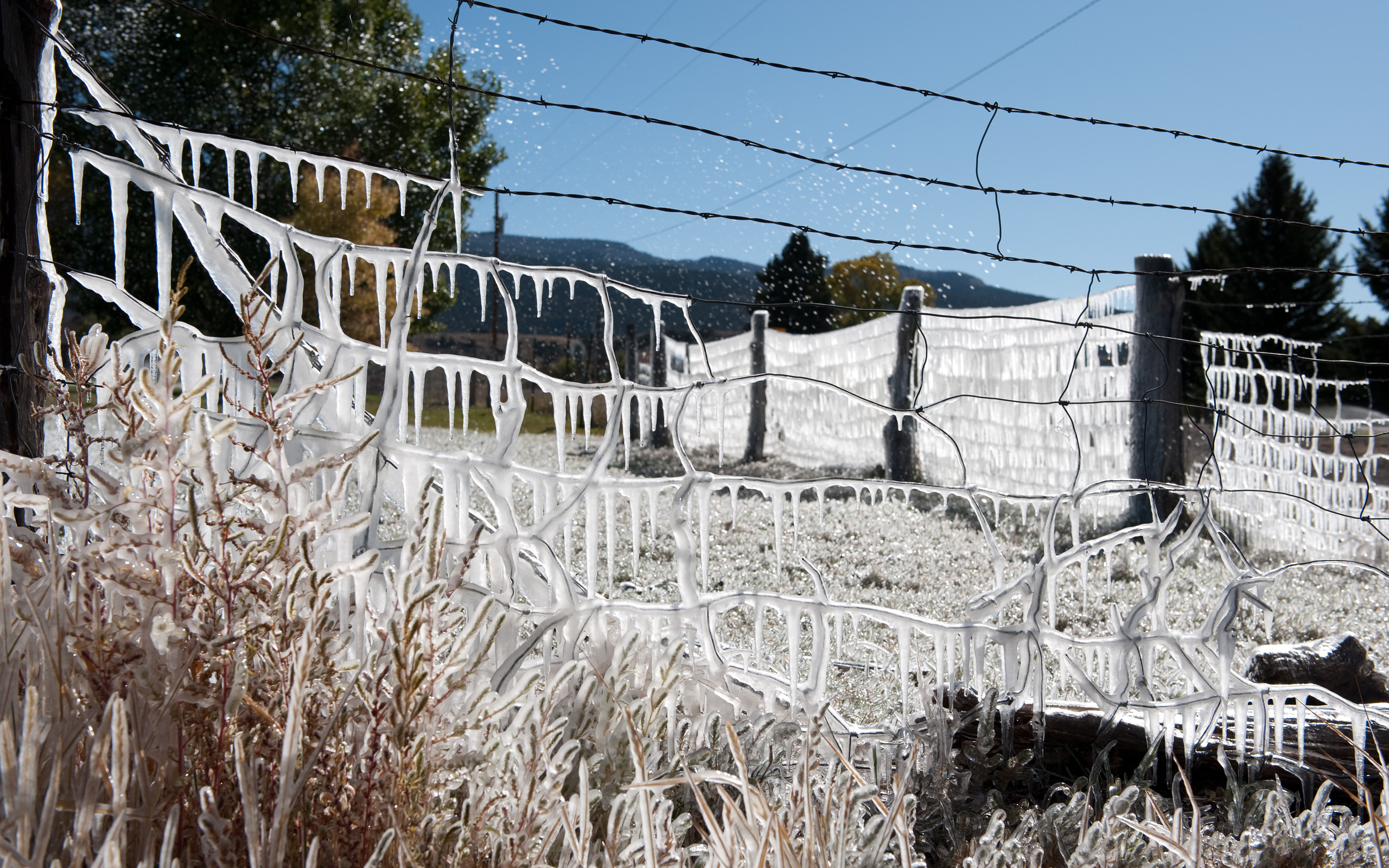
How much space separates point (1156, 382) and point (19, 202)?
231 inches

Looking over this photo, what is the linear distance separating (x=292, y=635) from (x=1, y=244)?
1.25 meters

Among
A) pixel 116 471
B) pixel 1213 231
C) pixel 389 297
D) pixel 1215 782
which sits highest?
pixel 1213 231

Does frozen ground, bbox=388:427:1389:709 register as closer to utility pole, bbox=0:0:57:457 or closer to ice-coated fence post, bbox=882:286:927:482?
utility pole, bbox=0:0:57:457

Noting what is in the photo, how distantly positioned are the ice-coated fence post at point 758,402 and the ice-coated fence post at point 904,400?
2899 millimetres

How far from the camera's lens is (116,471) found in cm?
243

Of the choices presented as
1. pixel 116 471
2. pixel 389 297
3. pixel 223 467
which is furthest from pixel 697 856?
pixel 389 297

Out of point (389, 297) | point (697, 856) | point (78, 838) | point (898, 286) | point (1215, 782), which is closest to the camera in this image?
point (78, 838)

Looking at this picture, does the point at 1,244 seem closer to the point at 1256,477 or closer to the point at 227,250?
the point at 227,250

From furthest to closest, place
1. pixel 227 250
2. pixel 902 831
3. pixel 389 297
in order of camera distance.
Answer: pixel 389 297 < pixel 227 250 < pixel 902 831

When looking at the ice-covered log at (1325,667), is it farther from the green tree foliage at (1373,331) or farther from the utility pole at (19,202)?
the green tree foliage at (1373,331)

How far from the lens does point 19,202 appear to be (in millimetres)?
1746

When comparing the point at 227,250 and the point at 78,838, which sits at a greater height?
the point at 227,250

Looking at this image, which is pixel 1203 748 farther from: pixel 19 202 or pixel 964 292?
pixel 964 292

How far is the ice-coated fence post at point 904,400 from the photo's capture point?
26.6 ft
